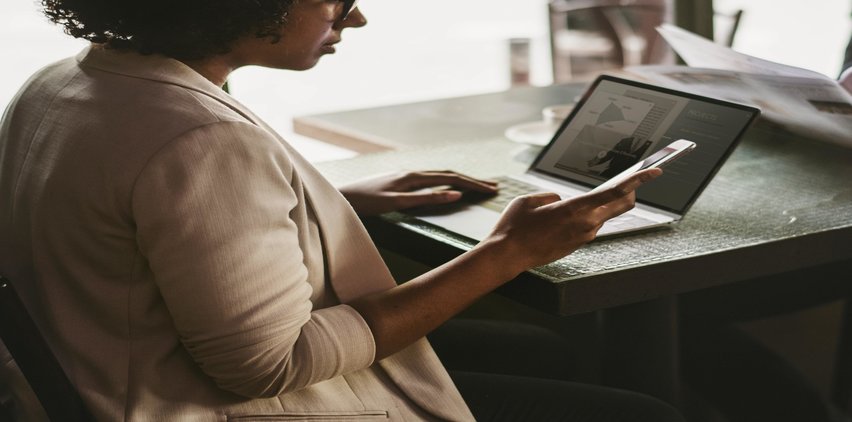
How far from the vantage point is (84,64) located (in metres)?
0.94

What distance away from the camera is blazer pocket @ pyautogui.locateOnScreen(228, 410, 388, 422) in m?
→ 0.87

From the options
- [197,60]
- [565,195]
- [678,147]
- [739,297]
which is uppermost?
[197,60]

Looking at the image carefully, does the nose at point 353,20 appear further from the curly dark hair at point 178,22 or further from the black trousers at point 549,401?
the black trousers at point 549,401

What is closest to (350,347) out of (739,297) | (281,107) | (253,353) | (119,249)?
(253,353)

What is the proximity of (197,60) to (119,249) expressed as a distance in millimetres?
228

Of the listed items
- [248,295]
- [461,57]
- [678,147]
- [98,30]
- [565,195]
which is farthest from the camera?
[461,57]

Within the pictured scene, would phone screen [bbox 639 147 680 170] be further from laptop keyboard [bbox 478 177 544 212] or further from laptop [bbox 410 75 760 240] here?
laptop keyboard [bbox 478 177 544 212]

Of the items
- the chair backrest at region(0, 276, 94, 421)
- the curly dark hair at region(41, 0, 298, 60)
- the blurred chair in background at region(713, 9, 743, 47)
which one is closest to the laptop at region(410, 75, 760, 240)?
the curly dark hair at region(41, 0, 298, 60)

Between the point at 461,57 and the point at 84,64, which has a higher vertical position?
the point at 84,64

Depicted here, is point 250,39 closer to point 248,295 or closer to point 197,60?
point 197,60

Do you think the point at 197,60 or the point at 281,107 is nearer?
the point at 197,60

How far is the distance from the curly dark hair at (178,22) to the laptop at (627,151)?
14.2 inches

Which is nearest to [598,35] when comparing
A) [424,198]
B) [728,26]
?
[728,26]

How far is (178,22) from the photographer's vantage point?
893mm
